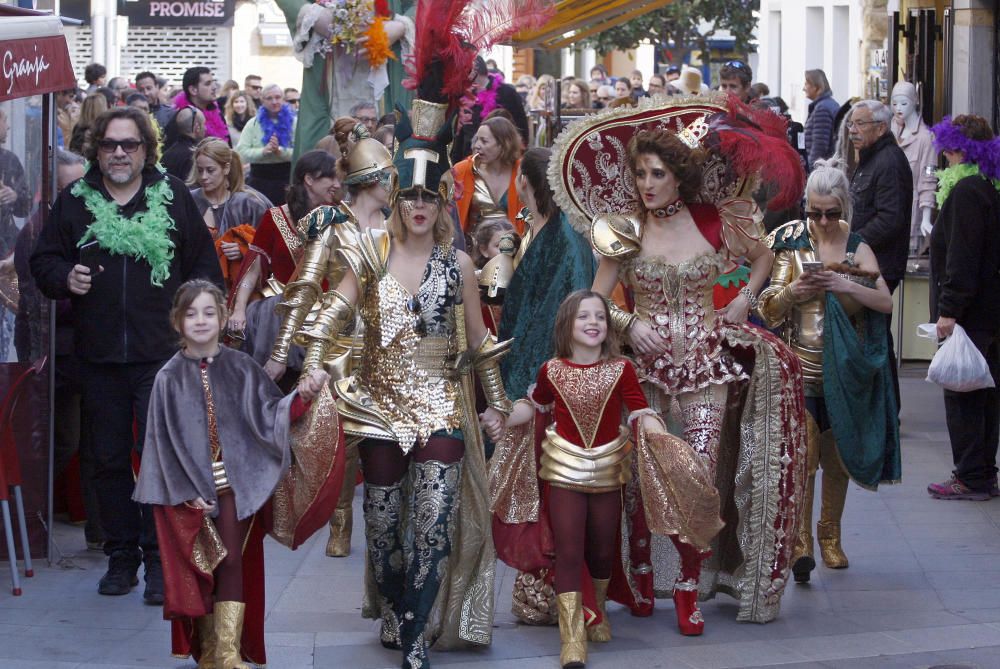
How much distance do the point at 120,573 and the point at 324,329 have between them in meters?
1.95

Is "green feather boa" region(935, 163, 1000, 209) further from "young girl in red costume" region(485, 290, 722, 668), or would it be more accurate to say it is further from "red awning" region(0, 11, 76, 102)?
"red awning" region(0, 11, 76, 102)

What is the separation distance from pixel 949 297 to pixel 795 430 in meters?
2.59

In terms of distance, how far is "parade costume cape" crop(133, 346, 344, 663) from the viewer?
19.5 ft

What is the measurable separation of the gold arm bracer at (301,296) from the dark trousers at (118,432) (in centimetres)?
103

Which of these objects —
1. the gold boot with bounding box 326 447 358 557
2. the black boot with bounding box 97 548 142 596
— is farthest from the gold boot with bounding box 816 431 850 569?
the black boot with bounding box 97 548 142 596

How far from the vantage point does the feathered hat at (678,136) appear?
690 cm

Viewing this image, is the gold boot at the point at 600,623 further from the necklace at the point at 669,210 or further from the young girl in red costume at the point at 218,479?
the necklace at the point at 669,210

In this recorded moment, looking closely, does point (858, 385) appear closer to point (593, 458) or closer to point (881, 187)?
point (593, 458)

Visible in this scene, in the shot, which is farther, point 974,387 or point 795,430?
point 974,387

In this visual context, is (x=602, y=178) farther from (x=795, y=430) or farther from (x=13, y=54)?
(x=13, y=54)

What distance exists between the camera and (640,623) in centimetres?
704

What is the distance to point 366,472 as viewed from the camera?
6.27m

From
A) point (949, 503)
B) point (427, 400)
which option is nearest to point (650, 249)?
point (427, 400)

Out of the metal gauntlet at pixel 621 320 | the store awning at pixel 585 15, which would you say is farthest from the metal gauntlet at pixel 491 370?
the store awning at pixel 585 15
